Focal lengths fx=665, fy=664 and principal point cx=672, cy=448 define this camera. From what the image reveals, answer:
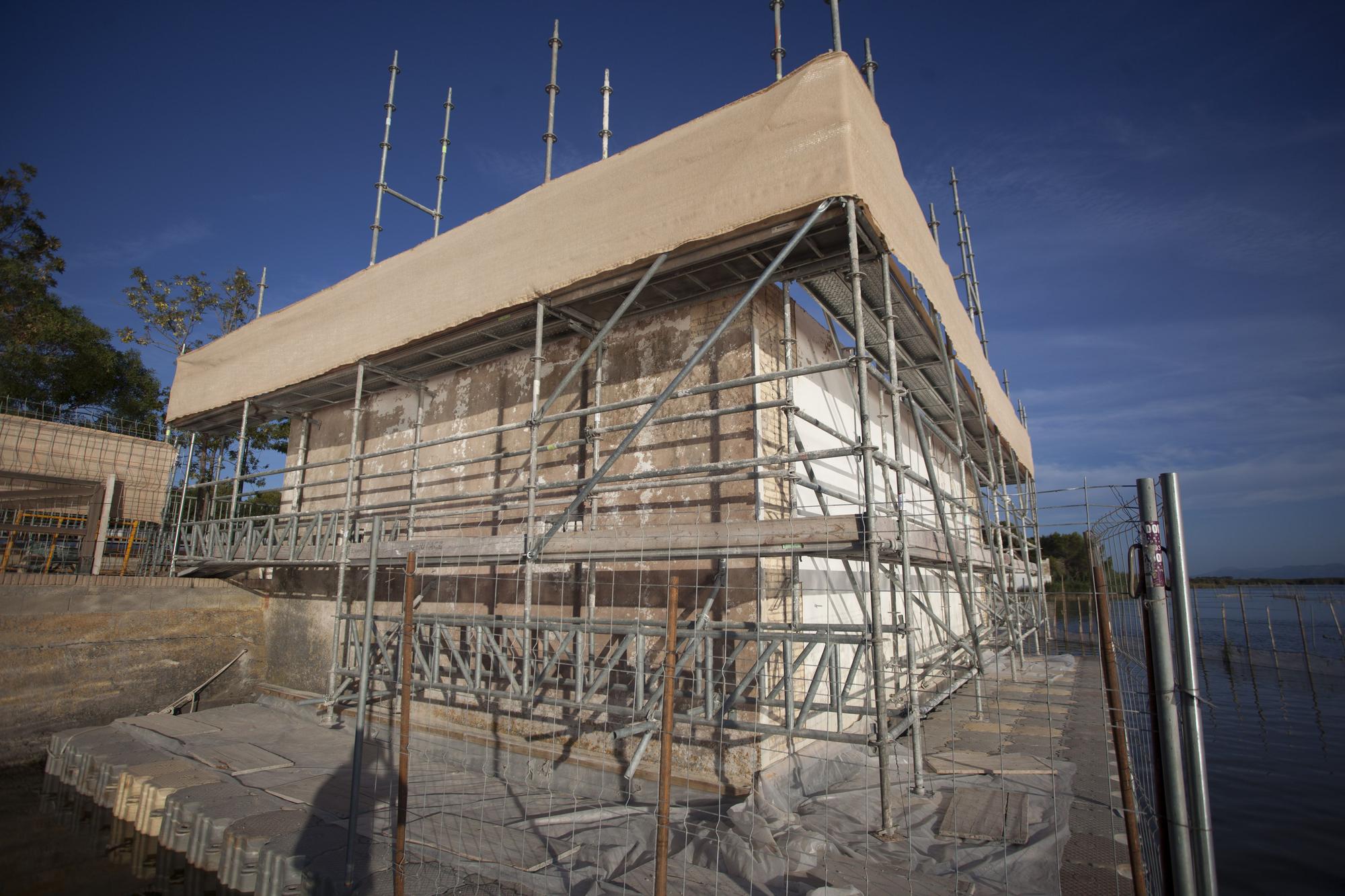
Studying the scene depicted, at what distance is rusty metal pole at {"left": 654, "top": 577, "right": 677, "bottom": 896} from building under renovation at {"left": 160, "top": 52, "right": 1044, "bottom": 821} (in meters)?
0.05

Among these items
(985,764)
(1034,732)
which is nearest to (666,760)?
(985,764)

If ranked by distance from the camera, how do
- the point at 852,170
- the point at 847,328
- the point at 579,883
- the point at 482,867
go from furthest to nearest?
the point at 847,328, the point at 852,170, the point at 482,867, the point at 579,883

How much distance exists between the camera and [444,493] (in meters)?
10.1

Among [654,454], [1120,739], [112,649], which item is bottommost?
[112,649]

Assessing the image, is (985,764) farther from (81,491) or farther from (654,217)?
(81,491)

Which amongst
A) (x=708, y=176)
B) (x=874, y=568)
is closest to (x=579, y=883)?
(x=874, y=568)

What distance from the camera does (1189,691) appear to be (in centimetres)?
247

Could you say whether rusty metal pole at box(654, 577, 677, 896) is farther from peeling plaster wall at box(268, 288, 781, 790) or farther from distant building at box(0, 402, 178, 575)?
distant building at box(0, 402, 178, 575)

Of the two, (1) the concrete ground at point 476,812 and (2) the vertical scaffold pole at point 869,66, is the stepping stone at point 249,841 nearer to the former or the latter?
(1) the concrete ground at point 476,812

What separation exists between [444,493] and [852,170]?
7.44 meters

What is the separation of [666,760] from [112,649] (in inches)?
441

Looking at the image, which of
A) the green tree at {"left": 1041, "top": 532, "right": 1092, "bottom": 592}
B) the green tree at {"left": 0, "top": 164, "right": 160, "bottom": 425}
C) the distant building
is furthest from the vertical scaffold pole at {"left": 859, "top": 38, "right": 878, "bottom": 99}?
the green tree at {"left": 1041, "top": 532, "right": 1092, "bottom": 592}

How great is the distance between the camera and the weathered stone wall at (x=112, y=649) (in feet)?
30.6

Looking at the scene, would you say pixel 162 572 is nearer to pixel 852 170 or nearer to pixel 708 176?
pixel 708 176
